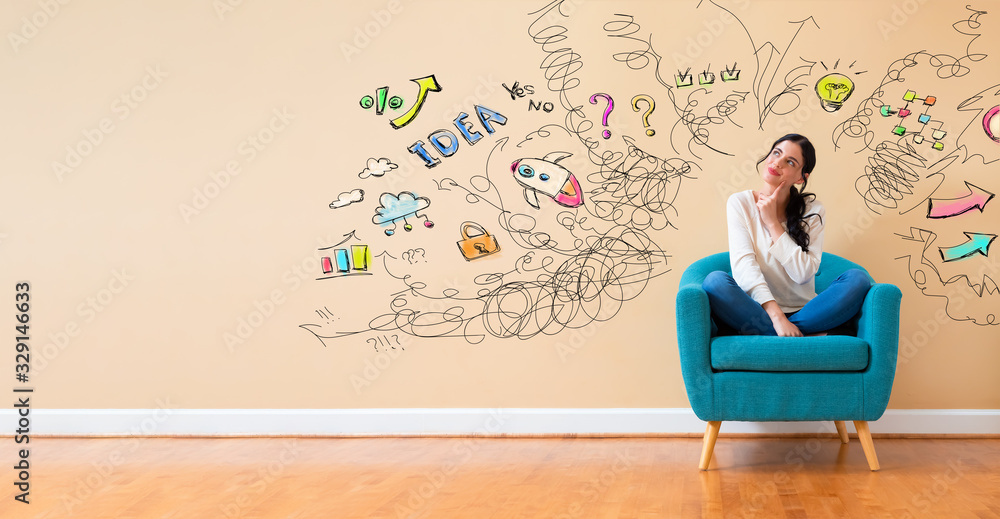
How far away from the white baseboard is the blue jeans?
641 millimetres

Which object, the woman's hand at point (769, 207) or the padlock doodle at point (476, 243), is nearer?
the woman's hand at point (769, 207)

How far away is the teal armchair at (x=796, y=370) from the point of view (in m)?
2.23

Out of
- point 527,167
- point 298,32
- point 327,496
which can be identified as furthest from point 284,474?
point 298,32

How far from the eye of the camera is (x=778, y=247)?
2.57 m

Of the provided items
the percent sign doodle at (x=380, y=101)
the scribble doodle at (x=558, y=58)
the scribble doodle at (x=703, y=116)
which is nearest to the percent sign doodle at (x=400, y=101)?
the percent sign doodle at (x=380, y=101)

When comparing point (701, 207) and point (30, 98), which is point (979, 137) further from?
point (30, 98)

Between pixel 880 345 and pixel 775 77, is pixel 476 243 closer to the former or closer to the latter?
pixel 775 77

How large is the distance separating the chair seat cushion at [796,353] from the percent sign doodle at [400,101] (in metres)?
1.57

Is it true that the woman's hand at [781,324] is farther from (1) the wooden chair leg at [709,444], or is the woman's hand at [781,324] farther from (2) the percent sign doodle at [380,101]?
(2) the percent sign doodle at [380,101]

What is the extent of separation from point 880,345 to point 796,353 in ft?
0.86

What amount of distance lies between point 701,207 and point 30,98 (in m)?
2.88

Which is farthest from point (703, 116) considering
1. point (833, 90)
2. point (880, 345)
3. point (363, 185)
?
point (363, 185)

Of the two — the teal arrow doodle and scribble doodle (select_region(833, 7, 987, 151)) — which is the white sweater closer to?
scribble doodle (select_region(833, 7, 987, 151))

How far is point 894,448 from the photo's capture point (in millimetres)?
2637
